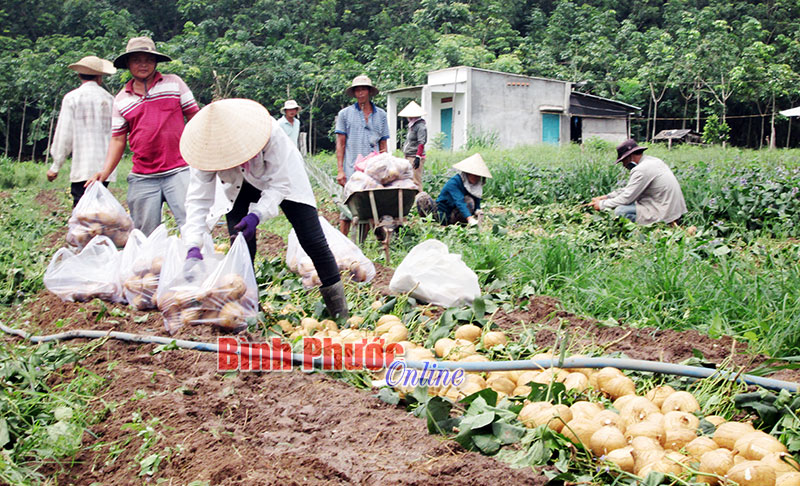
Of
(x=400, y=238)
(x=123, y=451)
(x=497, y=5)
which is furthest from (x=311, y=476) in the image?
(x=497, y=5)

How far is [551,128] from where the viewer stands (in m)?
26.9

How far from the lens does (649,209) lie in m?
6.89

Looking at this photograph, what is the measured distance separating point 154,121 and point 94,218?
902 mm

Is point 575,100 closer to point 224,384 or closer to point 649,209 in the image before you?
point 649,209

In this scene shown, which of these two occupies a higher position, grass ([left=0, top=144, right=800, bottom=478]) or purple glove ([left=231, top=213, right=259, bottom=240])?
purple glove ([left=231, top=213, right=259, bottom=240])

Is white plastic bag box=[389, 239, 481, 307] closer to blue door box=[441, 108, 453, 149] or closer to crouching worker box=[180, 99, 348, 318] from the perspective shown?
crouching worker box=[180, 99, 348, 318]

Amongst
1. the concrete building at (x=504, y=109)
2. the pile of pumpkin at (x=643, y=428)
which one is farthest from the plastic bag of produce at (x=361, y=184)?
the concrete building at (x=504, y=109)

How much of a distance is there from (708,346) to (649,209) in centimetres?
377

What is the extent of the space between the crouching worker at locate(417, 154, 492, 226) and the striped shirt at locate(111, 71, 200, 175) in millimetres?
2783

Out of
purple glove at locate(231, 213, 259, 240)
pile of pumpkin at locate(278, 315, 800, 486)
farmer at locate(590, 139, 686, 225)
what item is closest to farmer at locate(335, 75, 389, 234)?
farmer at locate(590, 139, 686, 225)

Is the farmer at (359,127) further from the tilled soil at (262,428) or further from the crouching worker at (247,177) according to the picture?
the tilled soil at (262,428)

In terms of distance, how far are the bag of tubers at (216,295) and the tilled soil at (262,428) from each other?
0.11 m

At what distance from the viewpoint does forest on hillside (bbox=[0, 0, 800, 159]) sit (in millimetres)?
26891

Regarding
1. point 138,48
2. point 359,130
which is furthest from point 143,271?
point 359,130
